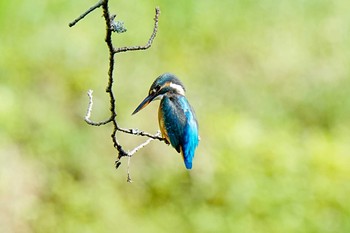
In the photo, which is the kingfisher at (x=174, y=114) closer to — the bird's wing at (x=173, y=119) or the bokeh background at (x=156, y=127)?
the bird's wing at (x=173, y=119)

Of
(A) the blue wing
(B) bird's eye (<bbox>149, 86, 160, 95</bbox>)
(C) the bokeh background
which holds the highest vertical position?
(C) the bokeh background

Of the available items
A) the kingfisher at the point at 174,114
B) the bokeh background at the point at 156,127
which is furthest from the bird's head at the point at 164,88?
the bokeh background at the point at 156,127

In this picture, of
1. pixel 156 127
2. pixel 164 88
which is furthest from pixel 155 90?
pixel 156 127

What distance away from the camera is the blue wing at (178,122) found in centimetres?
100

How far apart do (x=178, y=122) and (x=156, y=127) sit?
10.4 ft

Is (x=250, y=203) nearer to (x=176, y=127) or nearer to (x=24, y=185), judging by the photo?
(x=24, y=185)

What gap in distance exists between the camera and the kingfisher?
997mm

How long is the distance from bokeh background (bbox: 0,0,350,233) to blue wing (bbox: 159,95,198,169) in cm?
293

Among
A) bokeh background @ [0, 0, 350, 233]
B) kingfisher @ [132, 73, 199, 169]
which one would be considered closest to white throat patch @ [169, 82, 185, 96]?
kingfisher @ [132, 73, 199, 169]

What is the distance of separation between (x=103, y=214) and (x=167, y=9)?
1.91 meters

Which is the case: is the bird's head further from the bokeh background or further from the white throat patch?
the bokeh background

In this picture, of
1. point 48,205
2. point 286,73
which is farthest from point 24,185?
point 286,73

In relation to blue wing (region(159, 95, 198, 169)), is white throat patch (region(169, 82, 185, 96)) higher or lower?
higher

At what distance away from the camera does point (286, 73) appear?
5543 millimetres
